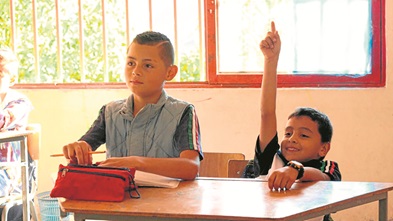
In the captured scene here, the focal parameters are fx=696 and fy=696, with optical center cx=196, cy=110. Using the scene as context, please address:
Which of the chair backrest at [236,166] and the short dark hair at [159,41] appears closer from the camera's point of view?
the short dark hair at [159,41]

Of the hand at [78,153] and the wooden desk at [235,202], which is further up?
the hand at [78,153]

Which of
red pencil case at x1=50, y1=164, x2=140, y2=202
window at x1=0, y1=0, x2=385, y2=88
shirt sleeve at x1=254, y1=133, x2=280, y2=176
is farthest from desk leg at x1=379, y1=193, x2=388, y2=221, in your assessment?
window at x1=0, y1=0, x2=385, y2=88

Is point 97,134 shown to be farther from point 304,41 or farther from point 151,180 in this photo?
point 304,41

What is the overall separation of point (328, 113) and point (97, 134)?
1.96 metres

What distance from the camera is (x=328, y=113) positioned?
164 inches

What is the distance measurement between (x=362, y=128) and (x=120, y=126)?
204 centimetres

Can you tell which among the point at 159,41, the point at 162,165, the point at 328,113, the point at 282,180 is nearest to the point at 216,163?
the point at 159,41

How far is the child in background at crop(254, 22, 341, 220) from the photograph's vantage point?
252 centimetres

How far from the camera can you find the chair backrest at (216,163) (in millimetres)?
2986

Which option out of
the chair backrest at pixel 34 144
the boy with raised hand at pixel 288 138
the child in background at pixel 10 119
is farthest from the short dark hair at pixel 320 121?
the child in background at pixel 10 119

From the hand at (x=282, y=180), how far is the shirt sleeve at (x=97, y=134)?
2.46ft

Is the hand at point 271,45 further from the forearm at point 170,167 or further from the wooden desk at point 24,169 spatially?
the wooden desk at point 24,169

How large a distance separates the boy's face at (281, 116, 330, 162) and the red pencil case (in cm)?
69

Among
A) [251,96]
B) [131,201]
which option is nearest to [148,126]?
[131,201]
